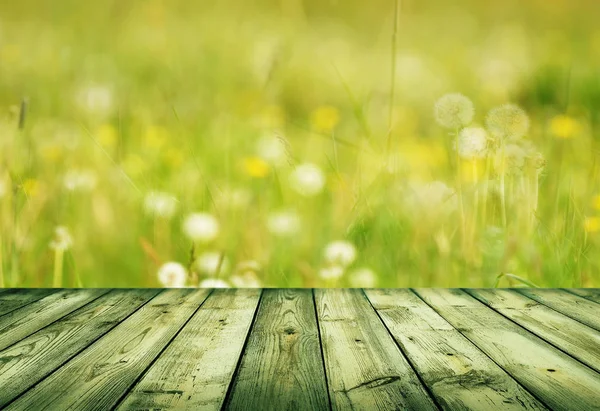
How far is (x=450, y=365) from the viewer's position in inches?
44.1

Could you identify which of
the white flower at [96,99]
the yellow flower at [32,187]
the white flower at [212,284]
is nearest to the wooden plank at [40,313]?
the white flower at [212,284]

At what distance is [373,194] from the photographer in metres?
2.07

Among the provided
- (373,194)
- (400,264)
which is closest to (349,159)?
(373,194)

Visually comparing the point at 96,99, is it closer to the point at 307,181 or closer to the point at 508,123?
the point at 307,181

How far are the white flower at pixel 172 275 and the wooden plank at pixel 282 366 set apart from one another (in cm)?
48

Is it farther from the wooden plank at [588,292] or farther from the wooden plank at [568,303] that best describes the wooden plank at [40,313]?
the wooden plank at [588,292]

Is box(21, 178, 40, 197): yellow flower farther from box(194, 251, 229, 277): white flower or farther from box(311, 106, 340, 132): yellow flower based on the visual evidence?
box(311, 106, 340, 132): yellow flower

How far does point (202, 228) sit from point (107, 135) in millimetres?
443

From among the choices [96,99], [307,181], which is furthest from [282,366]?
[96,99]

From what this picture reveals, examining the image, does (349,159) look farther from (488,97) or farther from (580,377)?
(580,377)

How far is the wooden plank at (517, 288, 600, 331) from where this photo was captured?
1.56m

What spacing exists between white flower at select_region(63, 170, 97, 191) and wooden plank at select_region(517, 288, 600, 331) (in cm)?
133

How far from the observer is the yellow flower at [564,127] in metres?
2.20

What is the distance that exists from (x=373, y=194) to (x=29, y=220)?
1050 mm
